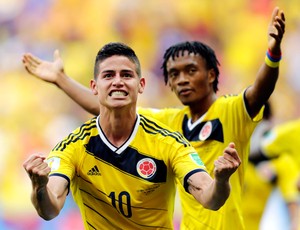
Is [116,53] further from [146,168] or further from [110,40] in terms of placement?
[110,40]

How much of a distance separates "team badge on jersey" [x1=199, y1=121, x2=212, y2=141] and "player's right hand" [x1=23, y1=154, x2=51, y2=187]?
6.18ft

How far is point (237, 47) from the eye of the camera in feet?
42.3

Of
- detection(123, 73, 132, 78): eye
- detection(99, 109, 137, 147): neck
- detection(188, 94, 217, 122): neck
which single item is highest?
detection(188, 94, 217, 122): neck

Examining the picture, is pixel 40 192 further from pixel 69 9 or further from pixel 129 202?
pixel 69 9

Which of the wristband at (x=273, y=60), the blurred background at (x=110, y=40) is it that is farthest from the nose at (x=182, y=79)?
the blurred background at (x=110, y=40)

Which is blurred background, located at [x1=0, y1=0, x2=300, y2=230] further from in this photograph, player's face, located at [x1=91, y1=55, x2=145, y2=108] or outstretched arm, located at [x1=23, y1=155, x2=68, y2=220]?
outstretched arm, located at [x1=23, y1=155, x2=68, y2=220]

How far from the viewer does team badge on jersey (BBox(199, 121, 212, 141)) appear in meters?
5.78

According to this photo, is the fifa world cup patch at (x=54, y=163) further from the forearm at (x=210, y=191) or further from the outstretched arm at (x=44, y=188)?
the forearm at (x=210, y=191)

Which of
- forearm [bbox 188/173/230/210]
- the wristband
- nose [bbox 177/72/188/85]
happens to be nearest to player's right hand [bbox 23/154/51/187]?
forearm [bbox 188/173/230/210]

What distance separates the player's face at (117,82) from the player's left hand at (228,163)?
2.91ft

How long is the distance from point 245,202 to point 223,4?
5.90 meters

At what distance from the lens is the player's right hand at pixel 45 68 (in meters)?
6.46

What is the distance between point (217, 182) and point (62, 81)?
2.54 meters

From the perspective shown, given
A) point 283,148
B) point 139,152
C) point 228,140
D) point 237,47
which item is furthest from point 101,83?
point 237,47
